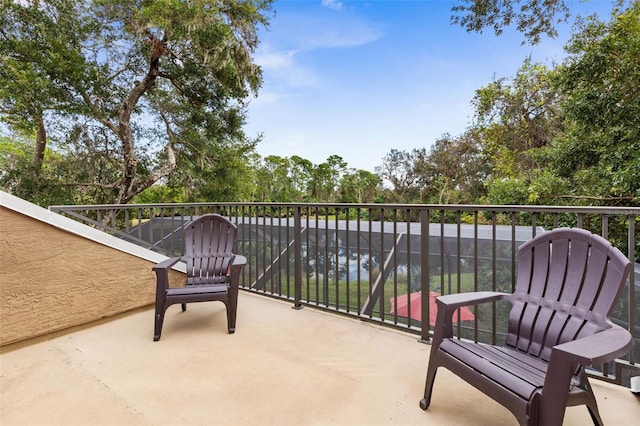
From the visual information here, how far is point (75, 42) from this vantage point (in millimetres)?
7977

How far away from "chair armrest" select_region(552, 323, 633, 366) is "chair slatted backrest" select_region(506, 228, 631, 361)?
0.18m

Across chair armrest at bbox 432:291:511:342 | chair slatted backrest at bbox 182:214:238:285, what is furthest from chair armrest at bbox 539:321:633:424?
chair slatted backrest at bbox 182:214:238:285

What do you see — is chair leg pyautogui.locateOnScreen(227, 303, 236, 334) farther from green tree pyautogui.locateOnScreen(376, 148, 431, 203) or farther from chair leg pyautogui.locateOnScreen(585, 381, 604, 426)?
green tree pyautogui.locateOnScreen(376, 148, 431, 203)

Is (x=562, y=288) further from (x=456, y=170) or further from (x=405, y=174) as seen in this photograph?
(x=405, y=174)

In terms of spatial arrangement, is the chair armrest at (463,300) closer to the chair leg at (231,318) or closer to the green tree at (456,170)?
the chair leg at (231,318)

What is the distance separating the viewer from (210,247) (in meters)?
3.29

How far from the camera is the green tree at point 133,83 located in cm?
755

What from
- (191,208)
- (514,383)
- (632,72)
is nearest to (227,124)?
(191,208)

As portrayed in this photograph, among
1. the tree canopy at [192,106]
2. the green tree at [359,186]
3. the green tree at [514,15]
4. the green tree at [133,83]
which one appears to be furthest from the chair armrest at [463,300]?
the green tree at [359,186]

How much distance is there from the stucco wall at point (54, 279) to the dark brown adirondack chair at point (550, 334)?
252 centimetres

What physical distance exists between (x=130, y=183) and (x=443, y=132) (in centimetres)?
1444

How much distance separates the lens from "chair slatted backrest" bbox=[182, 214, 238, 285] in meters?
3.25

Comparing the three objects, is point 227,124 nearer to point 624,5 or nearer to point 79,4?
point 79,4

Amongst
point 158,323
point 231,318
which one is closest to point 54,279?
point 158,323
